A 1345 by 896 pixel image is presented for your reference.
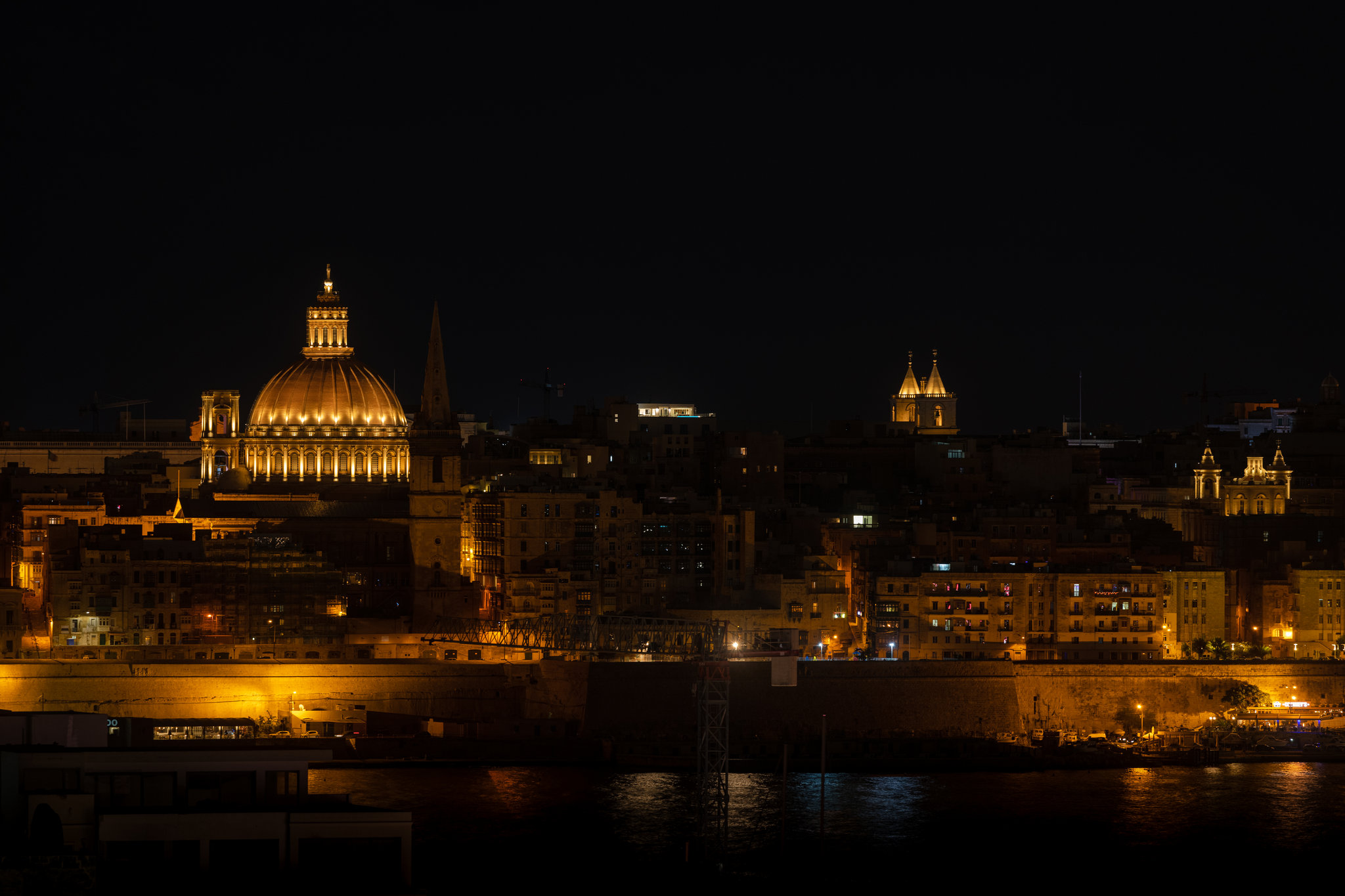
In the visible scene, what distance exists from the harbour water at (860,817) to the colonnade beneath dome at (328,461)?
28.7 metres

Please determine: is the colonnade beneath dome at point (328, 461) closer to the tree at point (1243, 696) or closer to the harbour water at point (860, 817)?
the harbour water at point (860, 817)

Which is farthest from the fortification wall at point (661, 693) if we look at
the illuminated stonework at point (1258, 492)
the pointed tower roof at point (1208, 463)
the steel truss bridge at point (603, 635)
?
the pointed tower roof at point (1208, 463)

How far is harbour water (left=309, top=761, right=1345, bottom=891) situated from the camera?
5353cm

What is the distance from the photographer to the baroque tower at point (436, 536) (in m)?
75.1

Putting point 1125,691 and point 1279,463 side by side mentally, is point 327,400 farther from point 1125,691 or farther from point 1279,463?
point 1125,691

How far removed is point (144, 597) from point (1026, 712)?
2343 cm

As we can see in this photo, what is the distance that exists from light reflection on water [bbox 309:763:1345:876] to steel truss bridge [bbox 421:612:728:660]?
15.4ft

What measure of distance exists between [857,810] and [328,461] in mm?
37142

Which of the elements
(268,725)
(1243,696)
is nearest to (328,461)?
(268,725)

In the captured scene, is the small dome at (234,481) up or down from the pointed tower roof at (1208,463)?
down

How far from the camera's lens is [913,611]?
71.4 meters

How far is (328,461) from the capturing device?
91.9 metres

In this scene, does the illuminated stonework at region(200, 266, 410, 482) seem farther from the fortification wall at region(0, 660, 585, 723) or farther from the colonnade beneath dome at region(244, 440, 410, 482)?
the fortification wall at region(0, 660, 585, 723)

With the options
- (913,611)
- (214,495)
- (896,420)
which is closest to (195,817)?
(913,611)
